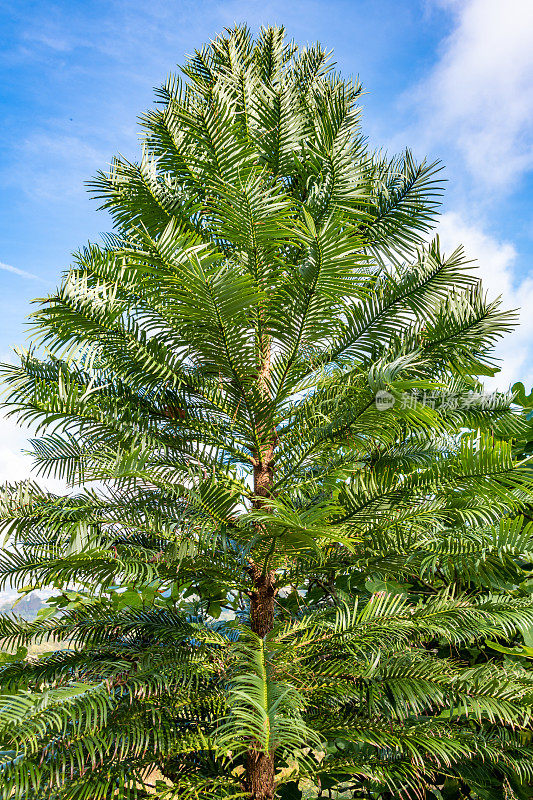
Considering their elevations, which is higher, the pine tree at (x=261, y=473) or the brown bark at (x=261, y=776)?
the pine tree at (x=261, y=473)

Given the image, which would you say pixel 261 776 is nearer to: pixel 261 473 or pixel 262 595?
pixel 262 595

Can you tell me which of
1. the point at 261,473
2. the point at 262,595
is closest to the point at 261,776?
the point at 262,595

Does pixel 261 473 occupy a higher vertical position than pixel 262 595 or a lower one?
higher

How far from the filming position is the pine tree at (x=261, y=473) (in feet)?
3.93

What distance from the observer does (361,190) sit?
1.42 metres

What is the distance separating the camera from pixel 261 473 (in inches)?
63.1

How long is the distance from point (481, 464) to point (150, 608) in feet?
3.56

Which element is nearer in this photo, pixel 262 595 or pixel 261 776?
pixel 261 776

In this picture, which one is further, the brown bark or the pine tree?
the brown bark

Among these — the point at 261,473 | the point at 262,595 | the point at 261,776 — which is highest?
the point at 261,473

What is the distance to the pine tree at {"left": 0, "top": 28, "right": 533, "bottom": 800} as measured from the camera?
1.20 metres

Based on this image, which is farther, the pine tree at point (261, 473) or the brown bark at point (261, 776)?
the brown bark at point (261, 776)

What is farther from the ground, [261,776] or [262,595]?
[262,595]

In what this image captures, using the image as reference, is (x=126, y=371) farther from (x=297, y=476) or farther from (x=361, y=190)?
(x=361, y=190)
